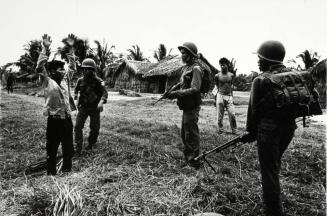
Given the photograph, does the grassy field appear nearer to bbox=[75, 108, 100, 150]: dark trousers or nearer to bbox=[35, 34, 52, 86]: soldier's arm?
bbox=[75, 108, 100, 150]: dark trousers

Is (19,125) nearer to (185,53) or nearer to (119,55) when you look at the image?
(185,53)

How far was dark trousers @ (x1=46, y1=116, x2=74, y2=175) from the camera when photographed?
4.32m

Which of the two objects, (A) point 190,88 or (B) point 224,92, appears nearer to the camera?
(A) point 190,88

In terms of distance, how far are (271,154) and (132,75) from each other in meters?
31.6

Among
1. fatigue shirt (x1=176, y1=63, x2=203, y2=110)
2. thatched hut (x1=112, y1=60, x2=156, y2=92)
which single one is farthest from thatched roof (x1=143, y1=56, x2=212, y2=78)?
fatigue shirt (x1=176, y1=63, x2=203, y2=110)

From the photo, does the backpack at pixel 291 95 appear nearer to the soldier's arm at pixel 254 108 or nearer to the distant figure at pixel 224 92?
the soldier's arm at pixel 254 108

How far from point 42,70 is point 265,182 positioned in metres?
3.07

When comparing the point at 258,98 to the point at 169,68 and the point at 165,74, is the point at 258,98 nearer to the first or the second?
the point at 165,74

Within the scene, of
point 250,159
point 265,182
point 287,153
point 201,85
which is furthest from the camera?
point 287,153

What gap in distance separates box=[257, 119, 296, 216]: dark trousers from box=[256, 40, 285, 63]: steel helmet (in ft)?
1.95

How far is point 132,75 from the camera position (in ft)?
111

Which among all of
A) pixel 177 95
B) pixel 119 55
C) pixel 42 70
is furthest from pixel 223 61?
pixel 119 55

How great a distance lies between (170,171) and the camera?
4211 mm

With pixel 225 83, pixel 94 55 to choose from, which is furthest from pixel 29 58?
pixel 225 83
